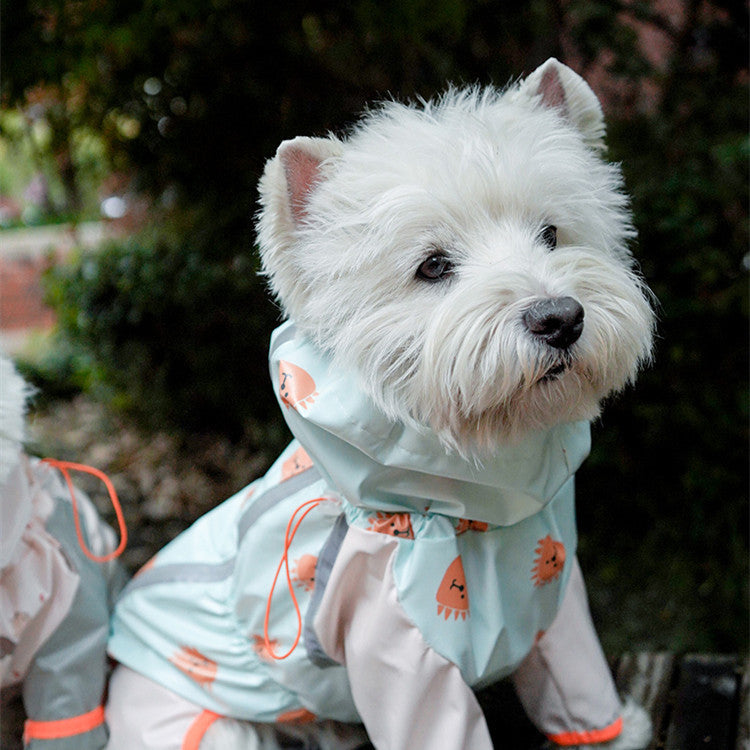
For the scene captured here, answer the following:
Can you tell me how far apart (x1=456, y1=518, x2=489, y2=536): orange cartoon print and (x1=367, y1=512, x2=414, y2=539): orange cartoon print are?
10 centimetres

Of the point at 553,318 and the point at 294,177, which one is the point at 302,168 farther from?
the point at 553,318

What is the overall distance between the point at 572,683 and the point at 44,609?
41.1 inches

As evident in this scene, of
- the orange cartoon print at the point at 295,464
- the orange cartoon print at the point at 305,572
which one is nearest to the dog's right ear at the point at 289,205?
the orange cartoon print at the point at 295,464

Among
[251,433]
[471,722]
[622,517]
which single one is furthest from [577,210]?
[251,433]

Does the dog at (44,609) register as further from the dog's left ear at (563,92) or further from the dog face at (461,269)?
the dog's left ear at (563,92)

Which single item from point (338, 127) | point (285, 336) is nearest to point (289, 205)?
point (285, 336)

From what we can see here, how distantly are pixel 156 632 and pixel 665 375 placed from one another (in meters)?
2.05

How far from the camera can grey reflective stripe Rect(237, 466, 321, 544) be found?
5.47 ft

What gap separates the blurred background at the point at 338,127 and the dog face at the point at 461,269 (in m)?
1.54

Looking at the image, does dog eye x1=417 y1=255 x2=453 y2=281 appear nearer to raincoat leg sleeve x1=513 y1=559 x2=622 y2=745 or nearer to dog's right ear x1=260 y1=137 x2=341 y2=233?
dog's right ear x1=260 y1=137 x2=341 y2=233

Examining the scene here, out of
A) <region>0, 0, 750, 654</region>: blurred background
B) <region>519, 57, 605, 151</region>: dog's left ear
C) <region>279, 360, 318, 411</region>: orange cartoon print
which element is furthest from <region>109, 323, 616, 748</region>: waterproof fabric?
<region>0, 0, 750, 654</region>: blurred background

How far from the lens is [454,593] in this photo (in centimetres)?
151

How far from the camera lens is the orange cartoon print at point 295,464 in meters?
1.70

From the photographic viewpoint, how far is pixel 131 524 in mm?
3695
